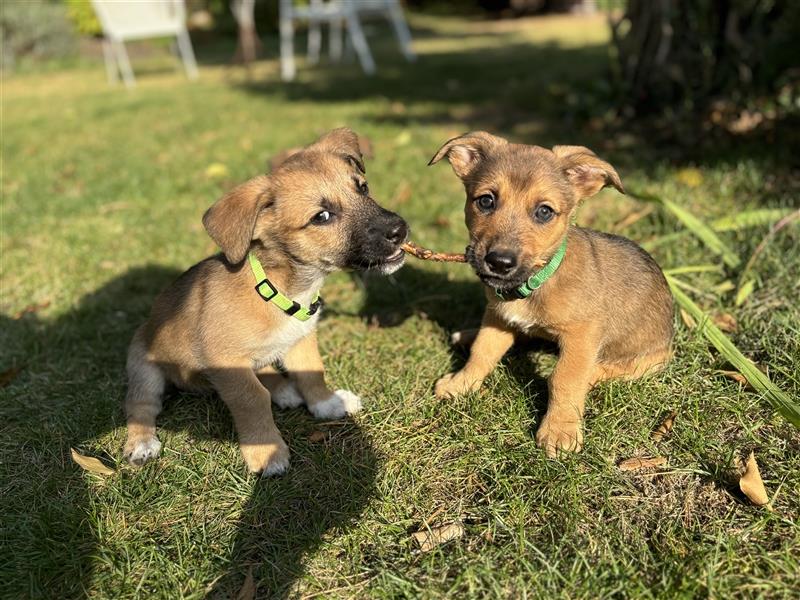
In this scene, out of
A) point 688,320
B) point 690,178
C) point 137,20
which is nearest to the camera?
point 688,320

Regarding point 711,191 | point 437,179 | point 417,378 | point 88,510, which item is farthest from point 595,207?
point 88,510

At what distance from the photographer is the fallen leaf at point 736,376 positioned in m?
3.50

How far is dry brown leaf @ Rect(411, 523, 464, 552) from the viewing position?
275cm

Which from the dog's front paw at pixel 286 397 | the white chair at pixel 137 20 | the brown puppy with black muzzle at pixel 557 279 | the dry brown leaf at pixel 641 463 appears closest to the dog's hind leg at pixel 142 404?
the dog's front paw at pixel 286 397

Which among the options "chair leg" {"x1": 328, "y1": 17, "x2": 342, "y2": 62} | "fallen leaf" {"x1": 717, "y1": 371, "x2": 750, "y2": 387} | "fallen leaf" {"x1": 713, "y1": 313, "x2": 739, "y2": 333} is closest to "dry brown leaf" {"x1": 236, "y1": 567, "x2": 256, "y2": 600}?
"fallen leaf" {"x1": 717, "y1": 371, "x2": 750, "y2": 387}

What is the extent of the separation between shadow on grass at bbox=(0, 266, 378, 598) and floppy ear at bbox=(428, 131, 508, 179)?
1.67 m

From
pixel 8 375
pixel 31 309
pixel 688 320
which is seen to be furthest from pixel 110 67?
pixel 688 320

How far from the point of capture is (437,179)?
708cm

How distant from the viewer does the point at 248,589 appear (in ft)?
8.55

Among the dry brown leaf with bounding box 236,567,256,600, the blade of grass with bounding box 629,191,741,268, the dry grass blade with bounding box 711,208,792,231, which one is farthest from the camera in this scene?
the dry grass blade with bounding box 711,208,792,231

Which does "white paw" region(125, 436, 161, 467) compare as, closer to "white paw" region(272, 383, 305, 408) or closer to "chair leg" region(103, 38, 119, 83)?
"white paw" region(272, 383, 305, 408)

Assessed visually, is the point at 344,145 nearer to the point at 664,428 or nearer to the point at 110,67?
the point at 664,428

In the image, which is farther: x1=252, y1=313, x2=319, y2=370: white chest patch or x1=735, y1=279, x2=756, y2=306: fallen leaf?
x1=735, y1=279, x2=756, y2=306: fallen leaf

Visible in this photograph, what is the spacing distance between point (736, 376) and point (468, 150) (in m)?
2.08
